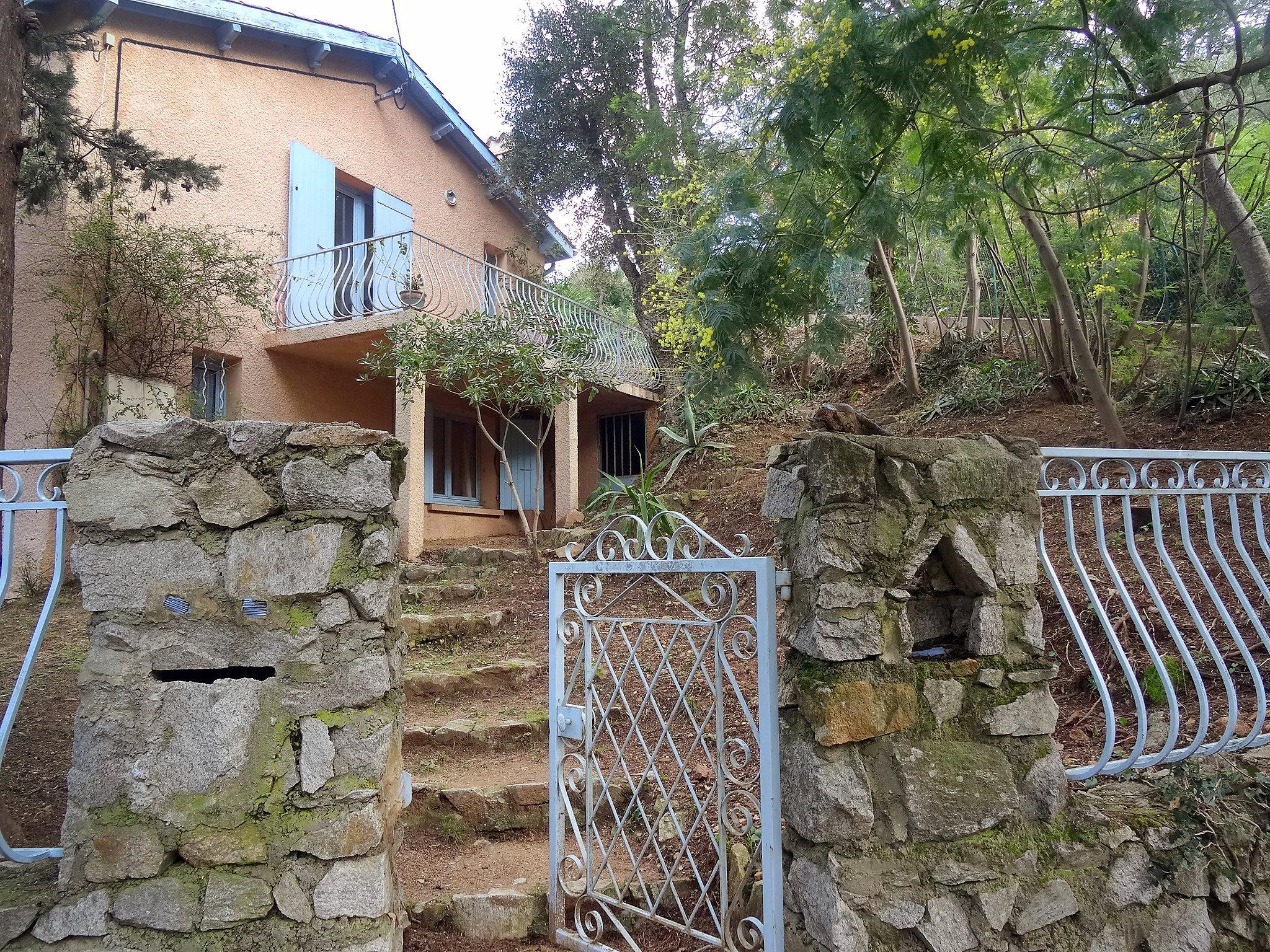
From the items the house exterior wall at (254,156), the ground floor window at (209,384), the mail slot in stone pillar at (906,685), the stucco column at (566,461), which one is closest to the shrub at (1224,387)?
the mail slot in stone pillar at (906,685)

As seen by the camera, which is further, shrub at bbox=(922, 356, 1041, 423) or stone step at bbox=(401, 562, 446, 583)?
shrub at bbox=(922, 356, 1041, 423)

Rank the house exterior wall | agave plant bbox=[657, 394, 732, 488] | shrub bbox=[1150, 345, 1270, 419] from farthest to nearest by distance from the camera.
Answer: agave plant bbox=[657, 394, 732, 488] < the house exterior wall < shrub bbox=[1150, 345, 1270, 419]

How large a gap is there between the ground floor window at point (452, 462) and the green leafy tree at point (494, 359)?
63.1 inches

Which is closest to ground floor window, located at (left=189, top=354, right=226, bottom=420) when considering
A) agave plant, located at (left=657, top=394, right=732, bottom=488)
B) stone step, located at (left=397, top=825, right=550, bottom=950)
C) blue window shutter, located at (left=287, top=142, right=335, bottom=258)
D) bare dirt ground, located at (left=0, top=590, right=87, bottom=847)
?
blue window shutter, located at (left=287, top=142, right=335, bottom=258)

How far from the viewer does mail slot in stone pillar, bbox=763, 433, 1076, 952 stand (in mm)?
1996

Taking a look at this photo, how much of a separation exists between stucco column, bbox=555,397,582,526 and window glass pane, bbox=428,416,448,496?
152 cm

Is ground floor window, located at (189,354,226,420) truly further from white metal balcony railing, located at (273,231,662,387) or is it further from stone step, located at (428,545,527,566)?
stone step, located at (428,545,527,566)

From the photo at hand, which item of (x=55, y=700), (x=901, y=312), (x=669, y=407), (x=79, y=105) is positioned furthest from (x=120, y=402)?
(x=901, y=312)

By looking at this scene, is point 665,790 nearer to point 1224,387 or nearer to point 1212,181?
A: point 1212,181

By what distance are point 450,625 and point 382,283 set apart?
4226 millimetres

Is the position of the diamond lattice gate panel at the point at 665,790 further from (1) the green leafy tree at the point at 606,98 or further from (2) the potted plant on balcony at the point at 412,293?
(1) the green leafy tree at the point at 606,98

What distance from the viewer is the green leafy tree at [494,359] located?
710 centimetres

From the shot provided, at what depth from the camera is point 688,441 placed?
9562mm

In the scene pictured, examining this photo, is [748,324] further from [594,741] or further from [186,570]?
[186,570]
